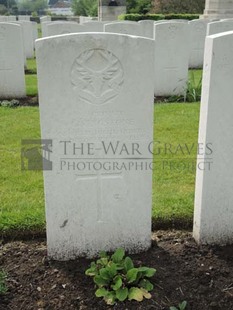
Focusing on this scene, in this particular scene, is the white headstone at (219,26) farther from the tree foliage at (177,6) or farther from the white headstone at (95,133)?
the tree foliage at (177,6)

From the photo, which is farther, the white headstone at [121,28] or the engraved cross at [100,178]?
the white headstone at [121,28]

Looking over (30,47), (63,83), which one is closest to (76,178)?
(63,83)

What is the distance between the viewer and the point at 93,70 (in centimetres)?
249

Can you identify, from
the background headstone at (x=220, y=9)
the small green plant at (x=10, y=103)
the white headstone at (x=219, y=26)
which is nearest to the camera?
the small green plant at (x=10, y=103)

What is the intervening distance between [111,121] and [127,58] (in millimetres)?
410

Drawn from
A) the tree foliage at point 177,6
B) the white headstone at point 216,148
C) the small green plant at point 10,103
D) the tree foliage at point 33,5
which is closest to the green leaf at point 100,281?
the white headstone at point 216,148

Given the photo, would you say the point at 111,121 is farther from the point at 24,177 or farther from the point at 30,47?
the point at 30,47

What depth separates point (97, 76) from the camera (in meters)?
2.50

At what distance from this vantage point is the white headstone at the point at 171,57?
745 cm

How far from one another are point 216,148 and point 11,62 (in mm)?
5605

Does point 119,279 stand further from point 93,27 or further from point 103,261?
point 93,27

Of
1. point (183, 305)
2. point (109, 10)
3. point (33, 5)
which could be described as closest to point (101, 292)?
point (183, 305)

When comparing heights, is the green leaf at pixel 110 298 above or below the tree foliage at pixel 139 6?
below

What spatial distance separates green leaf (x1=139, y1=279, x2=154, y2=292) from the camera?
8.08 ft
